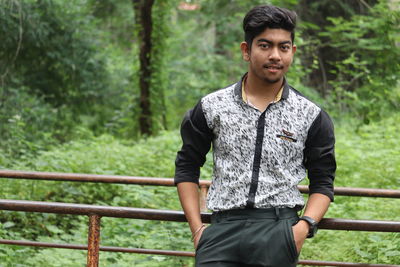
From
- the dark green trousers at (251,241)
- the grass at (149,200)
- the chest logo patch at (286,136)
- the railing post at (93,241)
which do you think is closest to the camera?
the dark green trousers at (251,241)

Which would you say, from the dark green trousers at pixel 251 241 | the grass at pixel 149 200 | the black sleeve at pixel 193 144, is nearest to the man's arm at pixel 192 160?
the black sleeve at pixel 193 144

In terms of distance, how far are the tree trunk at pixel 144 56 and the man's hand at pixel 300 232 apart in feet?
35.4

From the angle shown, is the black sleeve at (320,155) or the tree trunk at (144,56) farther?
the tree trunk at (144,56)

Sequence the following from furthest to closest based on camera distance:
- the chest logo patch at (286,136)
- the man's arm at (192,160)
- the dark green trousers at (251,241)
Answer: the man's arm at (192,160)
the chest logo patch at (286,136)
the dark green trousers at (251,241)

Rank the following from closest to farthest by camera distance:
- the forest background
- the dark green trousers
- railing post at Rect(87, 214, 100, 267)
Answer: the dark green trousers
railing post at Rect(87, 214, 100, 267)
the forest background

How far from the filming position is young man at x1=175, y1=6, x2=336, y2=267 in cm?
253

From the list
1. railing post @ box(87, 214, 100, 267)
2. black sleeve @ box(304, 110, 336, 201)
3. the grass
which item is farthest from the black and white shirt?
the grass

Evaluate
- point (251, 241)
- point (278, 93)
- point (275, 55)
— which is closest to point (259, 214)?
point (251, 241)

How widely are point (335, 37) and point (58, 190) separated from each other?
537 centimetres

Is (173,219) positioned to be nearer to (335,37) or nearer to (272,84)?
(272,84)

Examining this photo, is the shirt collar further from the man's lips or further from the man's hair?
the man's hair

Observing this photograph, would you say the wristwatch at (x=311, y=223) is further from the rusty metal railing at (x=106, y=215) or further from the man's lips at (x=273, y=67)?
the man's lips at (x=273, y=67)

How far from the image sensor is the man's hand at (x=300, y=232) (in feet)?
8.31

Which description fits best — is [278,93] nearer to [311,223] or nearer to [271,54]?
[271,54]
